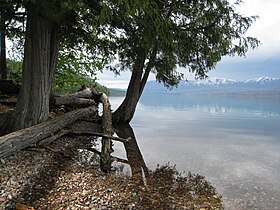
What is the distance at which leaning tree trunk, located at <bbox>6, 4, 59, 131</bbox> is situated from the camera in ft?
22.0

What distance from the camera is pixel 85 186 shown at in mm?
4641

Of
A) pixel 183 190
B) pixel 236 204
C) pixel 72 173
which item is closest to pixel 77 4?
pixel 72 173

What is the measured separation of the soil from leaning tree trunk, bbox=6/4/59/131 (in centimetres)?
110

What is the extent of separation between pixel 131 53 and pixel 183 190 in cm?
549

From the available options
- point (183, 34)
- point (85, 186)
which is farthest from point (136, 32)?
point (85, 186)

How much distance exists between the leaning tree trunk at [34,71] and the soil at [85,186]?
3.59 ft

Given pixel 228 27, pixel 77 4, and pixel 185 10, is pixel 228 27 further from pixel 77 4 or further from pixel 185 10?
pixel 77 4

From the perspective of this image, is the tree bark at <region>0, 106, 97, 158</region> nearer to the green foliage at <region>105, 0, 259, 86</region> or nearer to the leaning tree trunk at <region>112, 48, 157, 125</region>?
the green foliage at <region>105, 0, 259, 86</region>

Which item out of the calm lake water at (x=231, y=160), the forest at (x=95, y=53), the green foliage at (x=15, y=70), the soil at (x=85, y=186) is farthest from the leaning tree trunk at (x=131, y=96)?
the soil at (x=85, y=186)

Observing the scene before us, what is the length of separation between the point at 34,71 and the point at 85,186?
146 inches

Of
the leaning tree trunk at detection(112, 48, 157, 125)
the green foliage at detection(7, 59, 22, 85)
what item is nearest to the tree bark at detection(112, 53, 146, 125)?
the leaning tree trunk at detection(112, 48, 157, 125)

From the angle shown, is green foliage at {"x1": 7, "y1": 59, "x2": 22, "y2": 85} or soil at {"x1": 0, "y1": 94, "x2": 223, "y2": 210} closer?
soil at {"x1": 0, "y1": 94, "x2": 223, "y2": 210}

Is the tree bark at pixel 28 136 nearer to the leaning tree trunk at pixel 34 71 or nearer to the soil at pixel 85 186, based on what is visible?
the soil at pixel 85 186

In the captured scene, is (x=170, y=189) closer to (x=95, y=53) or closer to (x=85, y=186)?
(x=85, y=186)
